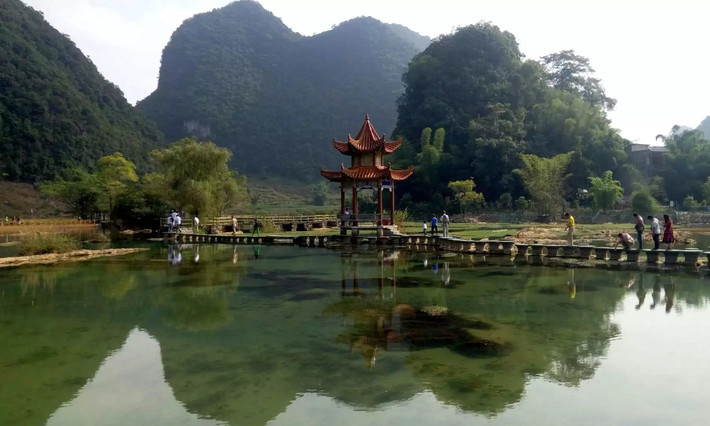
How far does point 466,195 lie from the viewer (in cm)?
4747

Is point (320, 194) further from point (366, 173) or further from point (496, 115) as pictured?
point (366, 173)

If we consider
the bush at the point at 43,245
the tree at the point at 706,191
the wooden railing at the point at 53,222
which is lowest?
the bush at the point at 43,245

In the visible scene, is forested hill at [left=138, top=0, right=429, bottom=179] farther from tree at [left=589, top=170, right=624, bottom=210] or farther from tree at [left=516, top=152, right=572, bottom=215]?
tree at [left=589, top=170, right=624, bottom=210]

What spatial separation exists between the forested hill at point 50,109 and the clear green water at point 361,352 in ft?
276

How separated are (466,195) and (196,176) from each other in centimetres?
2418

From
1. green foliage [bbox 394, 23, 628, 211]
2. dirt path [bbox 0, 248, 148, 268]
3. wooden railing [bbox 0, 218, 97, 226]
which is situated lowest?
dirt path [bbox 0, 248, 148, 268]

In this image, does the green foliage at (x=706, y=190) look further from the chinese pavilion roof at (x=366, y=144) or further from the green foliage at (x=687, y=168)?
the chinese pavilion roof at (x=366, y=144)

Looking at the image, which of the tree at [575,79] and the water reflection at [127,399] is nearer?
the water reflection at [127,399]

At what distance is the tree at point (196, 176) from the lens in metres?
38.3

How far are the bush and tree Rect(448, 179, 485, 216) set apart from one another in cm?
3351

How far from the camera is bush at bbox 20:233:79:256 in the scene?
910 inches

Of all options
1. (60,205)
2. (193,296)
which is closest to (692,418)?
(193,296)

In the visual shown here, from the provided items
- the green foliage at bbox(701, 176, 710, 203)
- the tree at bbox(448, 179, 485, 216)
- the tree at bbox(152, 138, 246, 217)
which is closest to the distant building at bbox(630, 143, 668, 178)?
the green foliage at bbox(701, 176, 710, 203)

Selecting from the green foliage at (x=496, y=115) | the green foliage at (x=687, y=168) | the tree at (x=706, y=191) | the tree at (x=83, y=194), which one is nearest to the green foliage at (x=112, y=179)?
the tree at (x=83, y=194)
